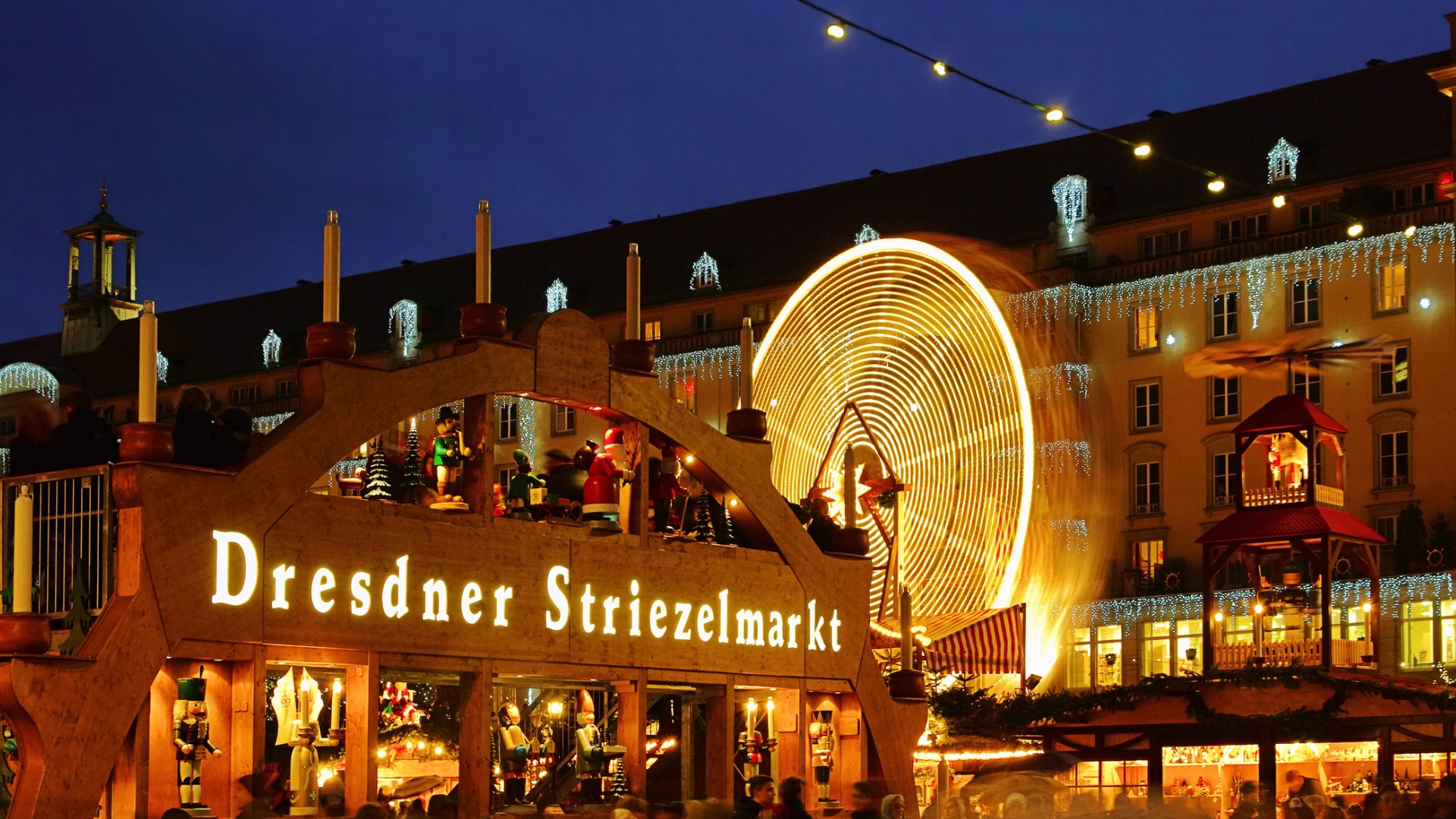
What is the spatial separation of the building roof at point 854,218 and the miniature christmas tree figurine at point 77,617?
149 ft

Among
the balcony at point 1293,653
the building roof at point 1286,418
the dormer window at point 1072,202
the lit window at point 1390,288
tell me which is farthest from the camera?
the dormer window at point 1072,202

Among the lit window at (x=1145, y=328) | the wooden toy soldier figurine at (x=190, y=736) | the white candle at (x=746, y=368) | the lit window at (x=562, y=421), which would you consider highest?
the lit window at (x=1145, y=328)

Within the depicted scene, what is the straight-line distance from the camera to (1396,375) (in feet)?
190

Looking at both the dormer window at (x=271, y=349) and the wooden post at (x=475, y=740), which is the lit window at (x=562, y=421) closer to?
the dormer window at (x=271, y=349)

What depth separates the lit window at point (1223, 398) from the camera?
61.7 meters

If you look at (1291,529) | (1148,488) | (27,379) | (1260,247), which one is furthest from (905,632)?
(27,379)

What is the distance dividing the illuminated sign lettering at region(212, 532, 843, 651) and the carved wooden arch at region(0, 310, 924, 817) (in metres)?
0.27

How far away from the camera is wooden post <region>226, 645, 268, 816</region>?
14039mm

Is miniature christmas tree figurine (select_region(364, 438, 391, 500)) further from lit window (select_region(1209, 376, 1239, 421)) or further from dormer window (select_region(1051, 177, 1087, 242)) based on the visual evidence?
dormer window (select_region(1051, 177, 1087, 242))

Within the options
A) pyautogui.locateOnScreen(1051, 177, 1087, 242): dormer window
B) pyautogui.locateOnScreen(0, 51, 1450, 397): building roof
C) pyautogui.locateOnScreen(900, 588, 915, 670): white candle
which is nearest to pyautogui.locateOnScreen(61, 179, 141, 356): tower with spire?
pyautogui.locateOnScreen(0, 51, 1450, 397): building roof

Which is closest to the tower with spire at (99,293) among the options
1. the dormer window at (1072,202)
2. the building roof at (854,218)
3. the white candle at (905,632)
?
the building roof at (854,218)

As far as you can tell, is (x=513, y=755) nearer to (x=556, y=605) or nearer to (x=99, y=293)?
(x=556, y=605)

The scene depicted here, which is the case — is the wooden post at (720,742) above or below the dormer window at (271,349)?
below

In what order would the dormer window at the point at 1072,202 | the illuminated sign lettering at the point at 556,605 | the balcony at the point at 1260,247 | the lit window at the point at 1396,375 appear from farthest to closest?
the dormer window at the point at 1072,202 → the lit window at the point at 1396,375 → the balcony at the point at 1260,247 → the illuminated sign lettering at the point at 556,605
